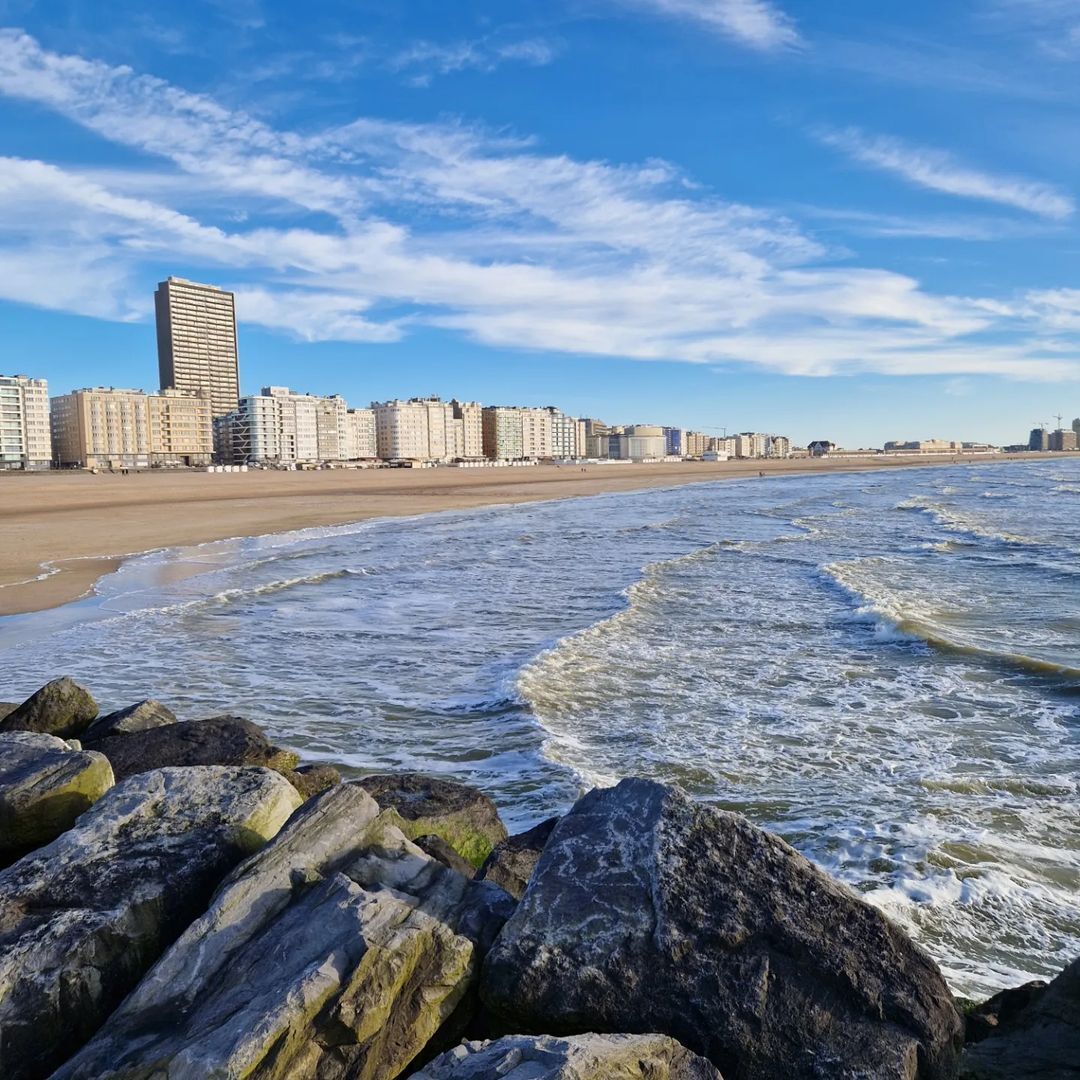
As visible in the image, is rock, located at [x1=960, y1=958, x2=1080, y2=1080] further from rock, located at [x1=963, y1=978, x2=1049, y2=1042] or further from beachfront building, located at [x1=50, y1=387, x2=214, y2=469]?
beachfront building, located at [x1=50, y1=387, x2=214, y2=469]

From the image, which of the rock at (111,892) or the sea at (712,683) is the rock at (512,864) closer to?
the rock at (111,892)

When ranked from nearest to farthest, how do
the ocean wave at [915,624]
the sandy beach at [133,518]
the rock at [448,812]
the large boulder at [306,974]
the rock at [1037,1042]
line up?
the large boulder at [306,974]
the rock at [1037,1042]
the rock at [448,812]
the ocean wave at [915,624]
the sandy beach at [133,518]

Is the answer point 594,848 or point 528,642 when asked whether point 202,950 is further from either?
point 528,642

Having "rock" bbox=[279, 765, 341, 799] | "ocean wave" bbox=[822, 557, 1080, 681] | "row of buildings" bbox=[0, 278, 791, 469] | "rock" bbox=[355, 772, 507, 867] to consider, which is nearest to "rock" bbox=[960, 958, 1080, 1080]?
"rock" bbox=[355, 772, 507, 867]

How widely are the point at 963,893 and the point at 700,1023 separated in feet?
9.55

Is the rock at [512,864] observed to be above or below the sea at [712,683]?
above

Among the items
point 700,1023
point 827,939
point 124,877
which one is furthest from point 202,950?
point 827,939

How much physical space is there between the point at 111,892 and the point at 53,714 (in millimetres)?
4239

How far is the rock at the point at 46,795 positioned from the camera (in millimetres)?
4453

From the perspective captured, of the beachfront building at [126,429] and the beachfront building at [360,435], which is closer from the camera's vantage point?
the beachfront building at [126,429]

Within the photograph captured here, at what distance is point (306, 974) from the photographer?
9.81ft

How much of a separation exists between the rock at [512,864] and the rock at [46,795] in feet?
6.81

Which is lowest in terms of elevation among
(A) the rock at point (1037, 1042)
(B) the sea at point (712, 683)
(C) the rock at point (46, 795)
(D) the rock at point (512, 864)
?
(B) the sea at point (712, 683)

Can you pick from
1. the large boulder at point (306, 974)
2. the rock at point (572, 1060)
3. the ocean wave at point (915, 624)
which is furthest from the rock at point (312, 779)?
the ocean wave at point (915, 624)
